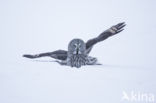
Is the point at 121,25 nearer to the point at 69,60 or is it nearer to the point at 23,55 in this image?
the point at 69,60

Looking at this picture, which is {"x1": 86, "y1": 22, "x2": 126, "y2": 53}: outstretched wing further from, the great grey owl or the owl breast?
the owl breast

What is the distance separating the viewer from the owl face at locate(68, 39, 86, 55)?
44.9ft

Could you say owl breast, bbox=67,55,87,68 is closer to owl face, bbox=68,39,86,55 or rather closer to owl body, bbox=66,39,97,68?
owl body, bbox=66,39,97,68

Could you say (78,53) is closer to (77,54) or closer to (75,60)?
(77,54)

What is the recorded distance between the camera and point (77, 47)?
44.9ft

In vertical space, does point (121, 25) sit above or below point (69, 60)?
above

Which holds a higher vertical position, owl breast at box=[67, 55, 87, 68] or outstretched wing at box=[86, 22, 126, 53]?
outstretched wing at box=[86, 22, 126, 53]

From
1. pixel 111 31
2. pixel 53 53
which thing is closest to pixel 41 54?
pixel 53 53

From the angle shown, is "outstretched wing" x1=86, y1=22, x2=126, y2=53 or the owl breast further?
"outstretched wing" x1=86, y1=22, x2=126, y2=53

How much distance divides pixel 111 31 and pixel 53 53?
2088 millimetres

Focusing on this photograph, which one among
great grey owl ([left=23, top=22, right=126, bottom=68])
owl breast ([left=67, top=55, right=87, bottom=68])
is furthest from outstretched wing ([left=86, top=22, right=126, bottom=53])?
owl breast ([left=67, top=55, right=87, bottom=68])

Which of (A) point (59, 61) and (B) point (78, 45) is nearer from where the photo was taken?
(B) point (78, 45)

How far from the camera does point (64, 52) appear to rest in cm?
1446

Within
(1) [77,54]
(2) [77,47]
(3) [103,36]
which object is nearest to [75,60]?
(1) [77,54]
